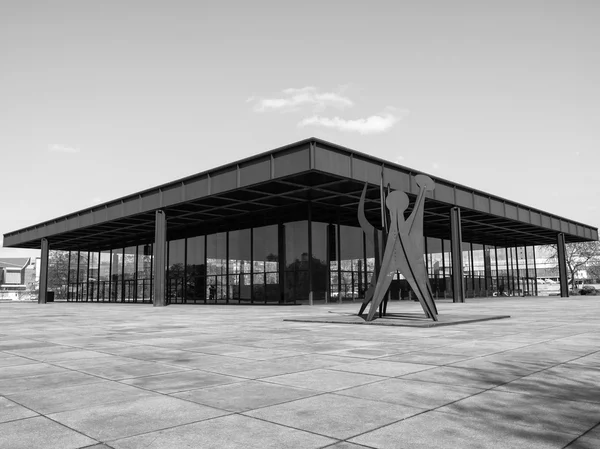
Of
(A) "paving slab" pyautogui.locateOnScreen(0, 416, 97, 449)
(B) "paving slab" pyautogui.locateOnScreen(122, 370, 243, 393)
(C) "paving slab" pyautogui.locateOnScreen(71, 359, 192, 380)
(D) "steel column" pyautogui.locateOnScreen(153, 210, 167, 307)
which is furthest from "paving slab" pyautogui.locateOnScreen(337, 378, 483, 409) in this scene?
(D) "steel column" pyautogui.locateOnScreen(153, 210, 167, 307)

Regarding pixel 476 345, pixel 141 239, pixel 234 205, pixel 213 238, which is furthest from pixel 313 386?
pixel 141 239

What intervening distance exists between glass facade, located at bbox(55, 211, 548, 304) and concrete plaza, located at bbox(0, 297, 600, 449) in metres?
20.3

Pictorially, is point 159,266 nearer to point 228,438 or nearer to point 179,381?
point 179,381

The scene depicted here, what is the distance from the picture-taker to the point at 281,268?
34.5 meters

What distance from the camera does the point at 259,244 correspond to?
36.5 metres

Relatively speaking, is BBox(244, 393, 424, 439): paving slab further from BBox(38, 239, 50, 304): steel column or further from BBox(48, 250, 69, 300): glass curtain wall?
BBox(48, 250, 69, 300): glass curtain wall

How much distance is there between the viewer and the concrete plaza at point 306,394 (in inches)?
161

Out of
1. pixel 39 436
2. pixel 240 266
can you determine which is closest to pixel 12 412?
pixel 39 436

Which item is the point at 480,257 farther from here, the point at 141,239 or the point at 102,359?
the point at 102,359

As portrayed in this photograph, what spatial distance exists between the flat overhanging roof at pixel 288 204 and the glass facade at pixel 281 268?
112 cm

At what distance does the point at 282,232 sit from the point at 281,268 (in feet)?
8.29

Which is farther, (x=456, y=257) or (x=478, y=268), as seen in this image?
(x=478, y=268)

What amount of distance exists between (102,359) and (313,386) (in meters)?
4.42

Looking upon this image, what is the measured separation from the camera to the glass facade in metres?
34.0
